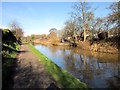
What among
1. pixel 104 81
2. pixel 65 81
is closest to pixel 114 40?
pixel 104 81

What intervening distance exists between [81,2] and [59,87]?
4145 centimetres

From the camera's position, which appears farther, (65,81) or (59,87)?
(65,81)

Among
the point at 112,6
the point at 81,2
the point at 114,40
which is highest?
the point at 81,2

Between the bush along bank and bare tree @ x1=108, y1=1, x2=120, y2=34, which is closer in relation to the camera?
the bush along bank

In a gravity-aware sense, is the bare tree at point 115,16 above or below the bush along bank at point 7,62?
above

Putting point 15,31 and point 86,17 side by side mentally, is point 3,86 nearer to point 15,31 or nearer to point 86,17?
point 86,17

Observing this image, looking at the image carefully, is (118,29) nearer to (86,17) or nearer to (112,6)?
(112,6)

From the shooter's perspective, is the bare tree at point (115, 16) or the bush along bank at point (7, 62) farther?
the bare tree at point (115, 16)

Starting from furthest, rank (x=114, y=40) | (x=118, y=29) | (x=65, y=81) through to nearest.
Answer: (x=114, y=40), (x=118, y=29), (x=65, y=81)

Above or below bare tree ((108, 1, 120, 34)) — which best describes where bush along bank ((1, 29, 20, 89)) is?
below

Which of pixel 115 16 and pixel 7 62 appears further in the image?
pixel 115 16

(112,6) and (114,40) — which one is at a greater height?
(112,6)

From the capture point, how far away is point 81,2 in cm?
4894

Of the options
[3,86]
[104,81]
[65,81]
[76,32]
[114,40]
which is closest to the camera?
[3,86]
